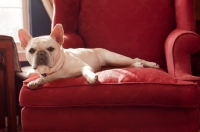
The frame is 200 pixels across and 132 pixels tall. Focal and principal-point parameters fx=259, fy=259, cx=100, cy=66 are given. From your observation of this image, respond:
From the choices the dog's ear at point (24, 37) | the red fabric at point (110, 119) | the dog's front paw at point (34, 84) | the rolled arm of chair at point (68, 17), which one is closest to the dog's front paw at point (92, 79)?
the red fabric at point (110, 119)

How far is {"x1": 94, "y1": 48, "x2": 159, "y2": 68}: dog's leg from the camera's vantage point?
5.89 ft

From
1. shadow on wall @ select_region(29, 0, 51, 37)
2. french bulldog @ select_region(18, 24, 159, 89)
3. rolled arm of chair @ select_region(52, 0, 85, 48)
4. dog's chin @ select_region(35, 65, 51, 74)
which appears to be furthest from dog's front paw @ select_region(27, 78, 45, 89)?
shadow on wall @ select_region(29, 0, 51, 37)

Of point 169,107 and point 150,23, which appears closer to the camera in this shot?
point 169,107

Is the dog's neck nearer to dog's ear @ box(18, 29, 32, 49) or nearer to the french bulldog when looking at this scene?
the french bulldog

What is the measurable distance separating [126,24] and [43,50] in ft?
2.69

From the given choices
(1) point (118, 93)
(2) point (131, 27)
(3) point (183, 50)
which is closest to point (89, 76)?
(1) point (118, 93)

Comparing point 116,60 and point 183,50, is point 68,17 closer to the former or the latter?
point 116,60

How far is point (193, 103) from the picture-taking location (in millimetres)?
1217

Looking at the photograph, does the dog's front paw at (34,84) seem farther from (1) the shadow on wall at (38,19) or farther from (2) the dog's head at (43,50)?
(1) the shadow on wall at (38,19)

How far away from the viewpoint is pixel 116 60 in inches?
72.4

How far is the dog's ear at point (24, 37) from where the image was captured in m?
1.48

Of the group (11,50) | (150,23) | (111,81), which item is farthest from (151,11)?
(11,50)

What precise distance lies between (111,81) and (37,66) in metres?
0.43

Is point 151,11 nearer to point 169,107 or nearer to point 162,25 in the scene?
point 162,25
